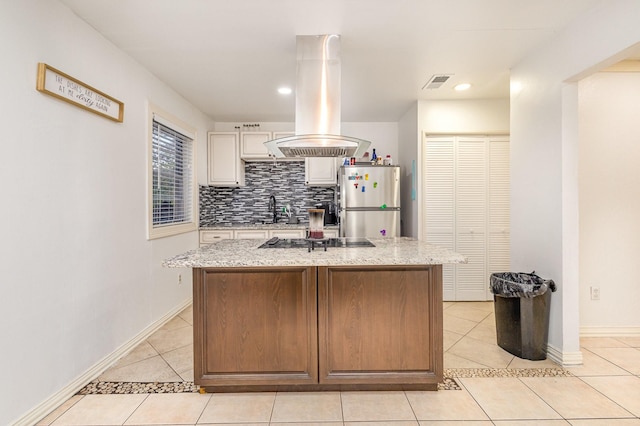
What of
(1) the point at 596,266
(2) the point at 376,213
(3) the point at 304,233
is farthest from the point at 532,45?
(3) the point at 304,233

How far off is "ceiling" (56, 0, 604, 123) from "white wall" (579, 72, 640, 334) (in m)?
0.80

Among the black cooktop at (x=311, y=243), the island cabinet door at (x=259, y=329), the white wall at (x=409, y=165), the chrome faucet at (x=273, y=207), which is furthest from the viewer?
the chrome faucet at (x=273, y=207)

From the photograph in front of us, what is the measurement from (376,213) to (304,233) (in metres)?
0.95

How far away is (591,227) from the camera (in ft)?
9.59

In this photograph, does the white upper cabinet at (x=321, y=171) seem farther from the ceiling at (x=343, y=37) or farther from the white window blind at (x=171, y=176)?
the white window blind at (x=171, y=176)

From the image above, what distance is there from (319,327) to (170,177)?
2.55m

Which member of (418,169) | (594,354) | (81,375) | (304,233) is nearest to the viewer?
(81,375)

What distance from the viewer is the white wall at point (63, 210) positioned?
5.68 feet

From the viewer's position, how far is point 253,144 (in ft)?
15.6

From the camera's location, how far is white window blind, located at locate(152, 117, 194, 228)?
11.1ft

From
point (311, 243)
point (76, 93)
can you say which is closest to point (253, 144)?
point (76, 93)

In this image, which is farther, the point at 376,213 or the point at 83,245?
the point at 376,213

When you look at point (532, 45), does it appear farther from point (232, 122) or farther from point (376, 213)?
point (232, 122)

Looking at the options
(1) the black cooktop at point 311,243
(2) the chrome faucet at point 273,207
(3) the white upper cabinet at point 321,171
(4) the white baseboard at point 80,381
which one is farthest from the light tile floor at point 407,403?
(3) the white upper cabinet at point 321,171
